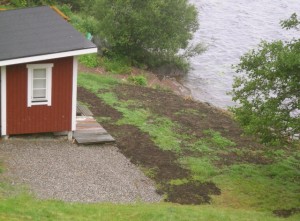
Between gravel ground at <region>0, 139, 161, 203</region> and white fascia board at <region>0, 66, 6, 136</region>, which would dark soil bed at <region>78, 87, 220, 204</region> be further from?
white fascia board at <region>0, 66, 6, 136</region>

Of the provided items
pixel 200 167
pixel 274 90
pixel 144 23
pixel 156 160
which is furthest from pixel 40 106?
pixel 144 23

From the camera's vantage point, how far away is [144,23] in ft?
103

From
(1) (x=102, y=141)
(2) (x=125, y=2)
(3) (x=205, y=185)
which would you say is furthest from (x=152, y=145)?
(2) (x=125, y=2)

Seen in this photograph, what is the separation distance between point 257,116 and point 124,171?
4.28 m

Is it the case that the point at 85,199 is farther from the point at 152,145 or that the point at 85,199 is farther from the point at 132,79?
the point at 132,79

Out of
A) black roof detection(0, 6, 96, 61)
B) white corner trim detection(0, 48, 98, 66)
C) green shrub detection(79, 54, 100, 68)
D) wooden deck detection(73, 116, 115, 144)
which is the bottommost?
green shrub detection(79, 54, 100, 68)

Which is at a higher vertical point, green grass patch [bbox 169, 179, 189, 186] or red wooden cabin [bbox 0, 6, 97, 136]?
red wooden cabin [bbox 0, 6, 97, 136]

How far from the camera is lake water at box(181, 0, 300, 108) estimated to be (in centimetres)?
3500

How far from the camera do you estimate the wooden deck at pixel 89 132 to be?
58.9 ft

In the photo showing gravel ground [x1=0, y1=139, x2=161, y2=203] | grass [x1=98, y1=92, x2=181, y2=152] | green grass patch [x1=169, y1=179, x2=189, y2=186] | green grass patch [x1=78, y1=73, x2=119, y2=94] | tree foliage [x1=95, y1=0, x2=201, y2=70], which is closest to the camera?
gravel ground [x1=0, y1=139, x2=161, y2=203]

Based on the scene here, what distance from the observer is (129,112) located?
22.3 meters

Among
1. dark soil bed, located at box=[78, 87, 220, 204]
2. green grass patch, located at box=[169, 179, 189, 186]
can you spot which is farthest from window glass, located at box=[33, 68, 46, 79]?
green grass patch, located at box=[169, 179, 189, 186]

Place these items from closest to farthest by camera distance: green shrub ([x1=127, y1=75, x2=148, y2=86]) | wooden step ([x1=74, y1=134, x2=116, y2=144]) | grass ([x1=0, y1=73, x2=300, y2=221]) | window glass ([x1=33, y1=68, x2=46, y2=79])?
grass ([x1=0, y1=73, x2=300, y2=221]) → window glass ([x1=33, y1=68, x2=46, y2=79]) → wooden step ([x1=74, y1=134, x2=116, y2=144]) → green shrub ([x1=127, y1=75, x2=148, y2=86])

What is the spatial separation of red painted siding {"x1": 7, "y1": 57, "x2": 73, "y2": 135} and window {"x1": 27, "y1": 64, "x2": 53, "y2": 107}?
0.41 ft
